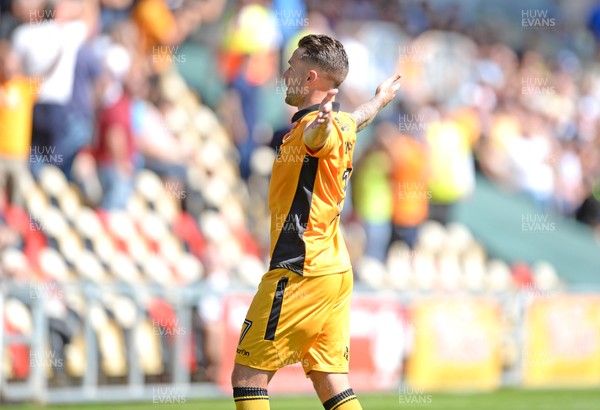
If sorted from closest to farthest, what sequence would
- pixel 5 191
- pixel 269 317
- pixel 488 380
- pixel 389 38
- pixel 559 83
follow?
pixel 269 317 → pixel 5 191 → pixel 488 380 → pixel 389 38 → pixel 559 83

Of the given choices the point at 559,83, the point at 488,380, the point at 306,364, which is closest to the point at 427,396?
the point at 488,380

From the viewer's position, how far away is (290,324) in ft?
18.5

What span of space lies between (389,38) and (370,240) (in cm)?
427

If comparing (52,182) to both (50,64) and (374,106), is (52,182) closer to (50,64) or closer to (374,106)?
(50,64)

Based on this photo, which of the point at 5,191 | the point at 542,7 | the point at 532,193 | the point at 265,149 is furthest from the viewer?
the point at 542,7

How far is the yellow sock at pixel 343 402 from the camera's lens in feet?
18.6

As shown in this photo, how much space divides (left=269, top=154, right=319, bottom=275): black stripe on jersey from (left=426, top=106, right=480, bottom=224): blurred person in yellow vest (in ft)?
35.1

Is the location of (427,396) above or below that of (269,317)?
below

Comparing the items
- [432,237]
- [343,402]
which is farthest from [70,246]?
[343,402]

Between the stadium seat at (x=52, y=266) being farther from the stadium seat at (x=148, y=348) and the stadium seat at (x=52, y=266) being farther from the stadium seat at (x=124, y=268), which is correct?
the stadium seat at (x=148, y=348)

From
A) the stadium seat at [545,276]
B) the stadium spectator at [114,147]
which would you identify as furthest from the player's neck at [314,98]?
the stadium seat at [545,276]

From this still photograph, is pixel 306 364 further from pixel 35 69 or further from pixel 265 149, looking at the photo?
pixel 265 149

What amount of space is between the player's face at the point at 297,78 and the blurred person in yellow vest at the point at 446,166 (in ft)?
34.9

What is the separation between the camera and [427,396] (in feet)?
41.8
